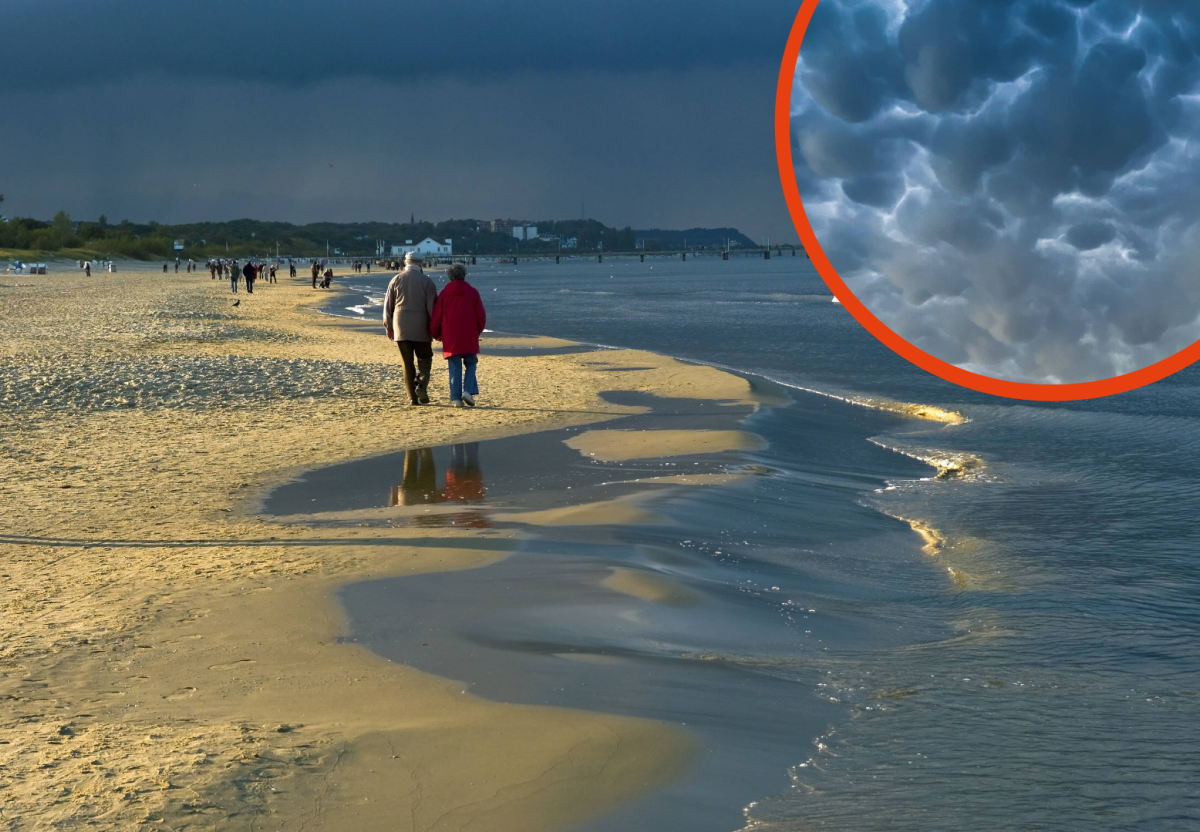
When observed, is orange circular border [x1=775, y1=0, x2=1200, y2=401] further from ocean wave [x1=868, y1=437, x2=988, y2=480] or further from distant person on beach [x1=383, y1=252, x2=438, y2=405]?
distant person on beach [x1=383, y1=252, x2=438, y2=405]

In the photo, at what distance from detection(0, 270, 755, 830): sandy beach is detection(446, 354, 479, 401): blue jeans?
3.08 feet

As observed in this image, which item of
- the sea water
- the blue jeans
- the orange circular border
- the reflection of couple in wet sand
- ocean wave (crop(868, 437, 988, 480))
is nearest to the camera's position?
the orange circular border

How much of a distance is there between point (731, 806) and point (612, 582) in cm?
279

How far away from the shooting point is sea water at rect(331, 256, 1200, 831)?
460 centimetres

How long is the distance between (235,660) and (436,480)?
5.04 metres

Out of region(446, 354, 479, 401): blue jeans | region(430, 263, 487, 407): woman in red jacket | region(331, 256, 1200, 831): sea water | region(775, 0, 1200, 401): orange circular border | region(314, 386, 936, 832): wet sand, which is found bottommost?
region(331, 256, 1200, 831): sea water

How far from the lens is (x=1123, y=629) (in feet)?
22.8

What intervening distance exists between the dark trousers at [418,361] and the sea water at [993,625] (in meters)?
4.53

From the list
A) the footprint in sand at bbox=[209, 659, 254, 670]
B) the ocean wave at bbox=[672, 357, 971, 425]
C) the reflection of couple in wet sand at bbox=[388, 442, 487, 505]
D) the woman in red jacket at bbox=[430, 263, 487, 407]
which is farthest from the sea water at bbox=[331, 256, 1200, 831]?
the woman in red jacket at bbox=[430, 263, 487, 407]

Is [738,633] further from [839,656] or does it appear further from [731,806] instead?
[731,806]

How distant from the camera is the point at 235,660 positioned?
544 centimetres

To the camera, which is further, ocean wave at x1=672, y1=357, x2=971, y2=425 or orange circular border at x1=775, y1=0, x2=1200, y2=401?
ocean wave at x1=672, y1=357, x2=971, y2=425

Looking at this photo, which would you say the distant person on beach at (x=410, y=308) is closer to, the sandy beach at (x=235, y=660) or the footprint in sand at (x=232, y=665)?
the sandy beach at (x=235, y=660)

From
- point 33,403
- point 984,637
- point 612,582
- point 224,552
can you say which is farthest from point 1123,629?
point 33,403
